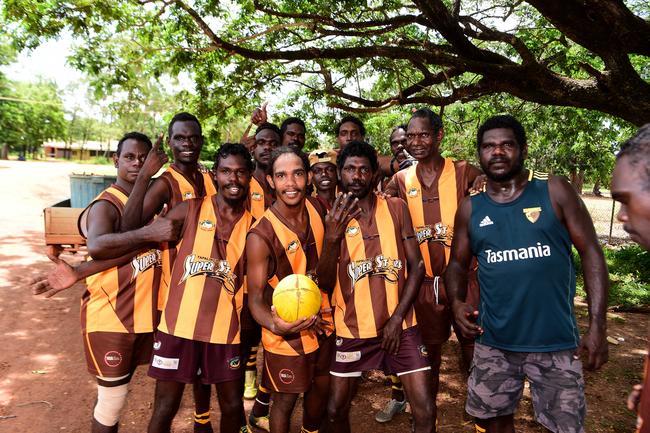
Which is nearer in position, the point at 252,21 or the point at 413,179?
the point at 413,179

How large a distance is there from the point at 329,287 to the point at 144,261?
1.41 meters

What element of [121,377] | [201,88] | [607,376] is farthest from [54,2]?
[607,376]

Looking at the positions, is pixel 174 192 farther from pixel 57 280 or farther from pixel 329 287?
pixel 329 287

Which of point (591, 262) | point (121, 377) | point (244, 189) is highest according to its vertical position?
point (244, 189)

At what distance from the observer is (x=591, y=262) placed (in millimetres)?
2758

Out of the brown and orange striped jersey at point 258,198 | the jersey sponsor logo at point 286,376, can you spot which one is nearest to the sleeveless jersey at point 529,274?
the jersey sponsor logo at point 286,376

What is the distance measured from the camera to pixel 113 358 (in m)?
3.12

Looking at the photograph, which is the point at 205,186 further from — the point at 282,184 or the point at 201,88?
the point at 201,88

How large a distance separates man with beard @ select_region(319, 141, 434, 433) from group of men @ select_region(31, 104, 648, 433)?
10 millimetres

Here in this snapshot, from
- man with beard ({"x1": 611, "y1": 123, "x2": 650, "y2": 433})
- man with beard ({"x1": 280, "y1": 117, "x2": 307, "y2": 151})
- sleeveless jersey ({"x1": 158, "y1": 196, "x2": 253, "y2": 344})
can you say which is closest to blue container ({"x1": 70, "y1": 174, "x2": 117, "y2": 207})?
man with beard ({"x1": 280, "y1": 117, "x2": 307, "y2": 151})

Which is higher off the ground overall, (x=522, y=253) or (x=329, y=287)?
(x=522, y=253)

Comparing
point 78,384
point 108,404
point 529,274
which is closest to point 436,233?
point 529,274

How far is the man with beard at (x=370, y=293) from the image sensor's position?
3.08m

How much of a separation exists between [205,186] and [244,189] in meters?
0.76
